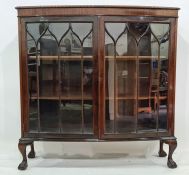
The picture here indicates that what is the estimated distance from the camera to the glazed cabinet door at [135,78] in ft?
6.07

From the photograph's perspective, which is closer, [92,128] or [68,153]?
[92,128]

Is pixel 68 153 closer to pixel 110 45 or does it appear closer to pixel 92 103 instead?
pixel 92 103

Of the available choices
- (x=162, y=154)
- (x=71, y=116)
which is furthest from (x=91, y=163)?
(x=162, y=154)

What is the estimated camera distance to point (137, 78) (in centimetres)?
190

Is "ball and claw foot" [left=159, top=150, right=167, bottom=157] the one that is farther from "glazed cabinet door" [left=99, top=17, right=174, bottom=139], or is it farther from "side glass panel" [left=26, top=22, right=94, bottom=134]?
"side glass panel" [left=26, top=22, right=94, bottom=134]

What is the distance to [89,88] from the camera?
6.17 ft

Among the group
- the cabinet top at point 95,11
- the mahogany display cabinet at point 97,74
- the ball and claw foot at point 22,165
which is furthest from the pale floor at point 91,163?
the cabinet top at point 95,11

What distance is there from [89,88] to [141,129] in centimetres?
42

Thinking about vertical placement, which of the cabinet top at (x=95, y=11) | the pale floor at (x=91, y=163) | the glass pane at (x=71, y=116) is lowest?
the pale floor at (x=91, y=163)

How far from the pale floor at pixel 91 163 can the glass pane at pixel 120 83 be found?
0.29 metres

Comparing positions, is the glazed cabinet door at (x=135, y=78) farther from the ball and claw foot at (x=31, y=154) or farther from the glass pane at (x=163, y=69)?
the ball and claw foot at (x=31, y=154)

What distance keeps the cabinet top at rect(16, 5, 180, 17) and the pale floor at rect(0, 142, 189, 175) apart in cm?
97

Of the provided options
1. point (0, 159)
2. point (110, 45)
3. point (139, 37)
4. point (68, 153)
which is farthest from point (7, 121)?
point (139, 37)

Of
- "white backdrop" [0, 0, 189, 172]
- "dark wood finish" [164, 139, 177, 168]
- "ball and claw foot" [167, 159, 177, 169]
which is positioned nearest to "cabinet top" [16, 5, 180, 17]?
"white backdrop" [0, 0, 189, 172]
